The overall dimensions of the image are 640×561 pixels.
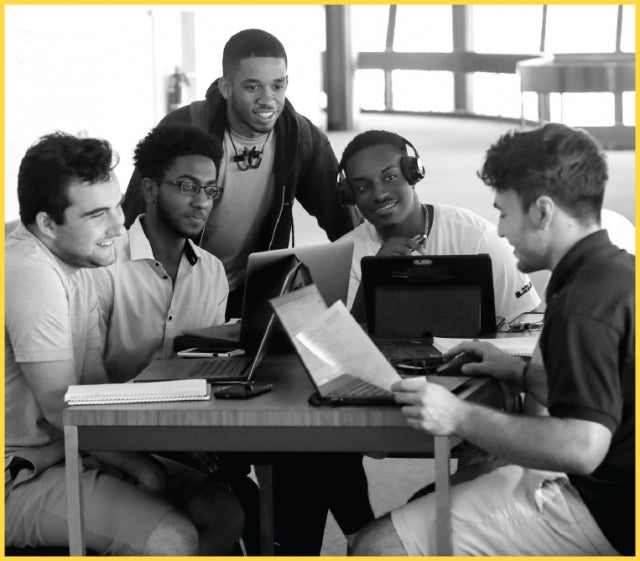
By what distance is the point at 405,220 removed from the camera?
3.52 metres

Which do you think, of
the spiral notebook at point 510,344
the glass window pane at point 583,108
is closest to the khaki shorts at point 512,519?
the spiral notebook at point 510,344

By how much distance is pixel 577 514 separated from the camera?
2.23 metres

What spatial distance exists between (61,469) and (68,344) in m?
0.29

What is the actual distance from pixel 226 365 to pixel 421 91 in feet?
55.2

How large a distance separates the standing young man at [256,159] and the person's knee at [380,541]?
1857 mm

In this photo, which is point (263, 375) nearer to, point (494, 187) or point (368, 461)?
point (494, 187)

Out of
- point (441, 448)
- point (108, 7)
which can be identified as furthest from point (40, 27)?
point (441, 448)

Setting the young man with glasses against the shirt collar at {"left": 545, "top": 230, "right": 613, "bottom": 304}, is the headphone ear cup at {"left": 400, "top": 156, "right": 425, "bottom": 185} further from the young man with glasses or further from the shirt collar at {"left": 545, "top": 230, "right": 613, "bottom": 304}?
the shirt collar at {"left": 545, "top": 230, "right": 613, "bottom": 304}

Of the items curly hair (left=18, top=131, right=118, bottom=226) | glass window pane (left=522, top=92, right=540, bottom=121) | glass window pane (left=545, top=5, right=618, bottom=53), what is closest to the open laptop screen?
curly hair (left=18, top=131, right=118, bottom=226)

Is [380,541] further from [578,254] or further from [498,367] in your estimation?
[578,254]

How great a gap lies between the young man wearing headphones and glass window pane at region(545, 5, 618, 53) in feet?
43.7

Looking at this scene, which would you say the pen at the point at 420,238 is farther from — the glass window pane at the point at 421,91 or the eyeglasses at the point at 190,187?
the glass window pane at the point at 421,91

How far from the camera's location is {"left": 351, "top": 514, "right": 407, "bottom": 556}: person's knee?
2336mm

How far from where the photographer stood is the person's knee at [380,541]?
7.66 ft
